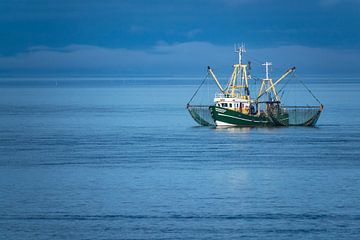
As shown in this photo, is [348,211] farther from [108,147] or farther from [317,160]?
[108,147]

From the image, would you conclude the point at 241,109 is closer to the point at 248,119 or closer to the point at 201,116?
the point at 248,119

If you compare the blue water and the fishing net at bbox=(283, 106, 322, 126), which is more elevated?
the fishing net at bbox=(283, 106, 322, 126)

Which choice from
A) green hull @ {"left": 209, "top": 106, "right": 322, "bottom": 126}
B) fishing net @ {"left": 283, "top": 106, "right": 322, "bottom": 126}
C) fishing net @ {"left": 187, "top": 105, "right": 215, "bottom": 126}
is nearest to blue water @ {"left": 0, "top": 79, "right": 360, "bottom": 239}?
green hull @ {"left": 209, "top": 106, "right": 322, "bottom": 126}

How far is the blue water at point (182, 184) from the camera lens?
43.7 meters

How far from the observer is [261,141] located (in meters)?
83.8

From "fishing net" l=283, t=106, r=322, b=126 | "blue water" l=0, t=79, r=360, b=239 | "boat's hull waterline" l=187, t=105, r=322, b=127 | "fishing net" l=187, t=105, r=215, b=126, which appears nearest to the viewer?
"blue water" l=0, t=79, r=360, b=239

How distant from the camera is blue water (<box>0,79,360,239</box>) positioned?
43719 mm

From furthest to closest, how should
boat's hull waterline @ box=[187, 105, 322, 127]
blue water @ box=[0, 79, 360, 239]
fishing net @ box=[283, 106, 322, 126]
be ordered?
1. fishing net @ box=[283, 106, 322, 126]
2. boat's hull waterline @ box=[187, 105, 322, 127]
3. blue water @ box=[0, 79, 360, 239]

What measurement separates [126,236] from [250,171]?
21.7 m

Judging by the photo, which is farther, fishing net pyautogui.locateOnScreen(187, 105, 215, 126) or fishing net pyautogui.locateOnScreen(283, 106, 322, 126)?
fishing net pyautogui.locateOnScreen(187, 105, 215, 126)

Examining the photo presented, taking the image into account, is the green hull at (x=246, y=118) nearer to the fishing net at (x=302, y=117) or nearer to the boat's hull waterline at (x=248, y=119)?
the boat's hull waterline at (x=248, y=119)

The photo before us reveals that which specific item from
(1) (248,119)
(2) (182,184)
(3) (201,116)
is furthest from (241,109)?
(2) (182,184)

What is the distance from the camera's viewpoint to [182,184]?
5666 cm

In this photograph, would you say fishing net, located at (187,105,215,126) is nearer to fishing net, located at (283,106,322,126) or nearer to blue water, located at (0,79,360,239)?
fishing net, located at (283,106,322,126)
